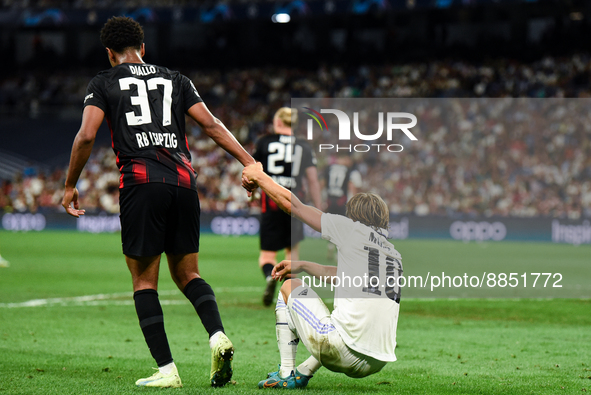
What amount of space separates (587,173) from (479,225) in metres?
3.90

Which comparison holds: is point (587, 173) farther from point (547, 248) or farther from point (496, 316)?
point (496, 316)

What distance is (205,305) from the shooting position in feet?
14.9

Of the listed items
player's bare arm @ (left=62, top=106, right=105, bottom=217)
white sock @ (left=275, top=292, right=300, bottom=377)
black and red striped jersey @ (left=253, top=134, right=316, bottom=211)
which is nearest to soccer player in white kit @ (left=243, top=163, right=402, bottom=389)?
white sock @ (left=275, top=292, right=300, bottom=377)

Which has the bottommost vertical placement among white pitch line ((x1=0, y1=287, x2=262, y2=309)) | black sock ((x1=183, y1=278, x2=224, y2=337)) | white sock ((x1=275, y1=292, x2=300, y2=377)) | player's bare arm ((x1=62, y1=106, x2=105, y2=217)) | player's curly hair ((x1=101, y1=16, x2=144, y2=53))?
white pitch line ((x1=0, y1=287, x2=262, y2=309))

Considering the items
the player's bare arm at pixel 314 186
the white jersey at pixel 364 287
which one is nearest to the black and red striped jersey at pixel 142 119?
the white jersey at pixel 364 287

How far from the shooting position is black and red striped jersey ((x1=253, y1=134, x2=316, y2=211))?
8.23m

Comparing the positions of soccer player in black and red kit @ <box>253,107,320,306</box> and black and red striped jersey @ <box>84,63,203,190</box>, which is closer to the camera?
black and red striped jersey @ <box>84,63,203,190</box>

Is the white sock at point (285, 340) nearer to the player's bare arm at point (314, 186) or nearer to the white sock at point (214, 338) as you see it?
the white sock at point (214, 338)

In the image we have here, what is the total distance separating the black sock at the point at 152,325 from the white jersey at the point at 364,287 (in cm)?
116

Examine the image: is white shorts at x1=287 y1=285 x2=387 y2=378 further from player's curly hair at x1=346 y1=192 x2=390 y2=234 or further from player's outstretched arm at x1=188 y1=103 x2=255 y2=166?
player's outstretched arm at x1=188 y1=103 x2=255 y2=166

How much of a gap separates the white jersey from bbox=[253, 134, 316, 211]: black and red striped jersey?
4.21 metres

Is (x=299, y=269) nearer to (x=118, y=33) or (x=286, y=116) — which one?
(x=118, y=33)

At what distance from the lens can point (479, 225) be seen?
21984 mm

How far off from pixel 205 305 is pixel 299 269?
782 mm
